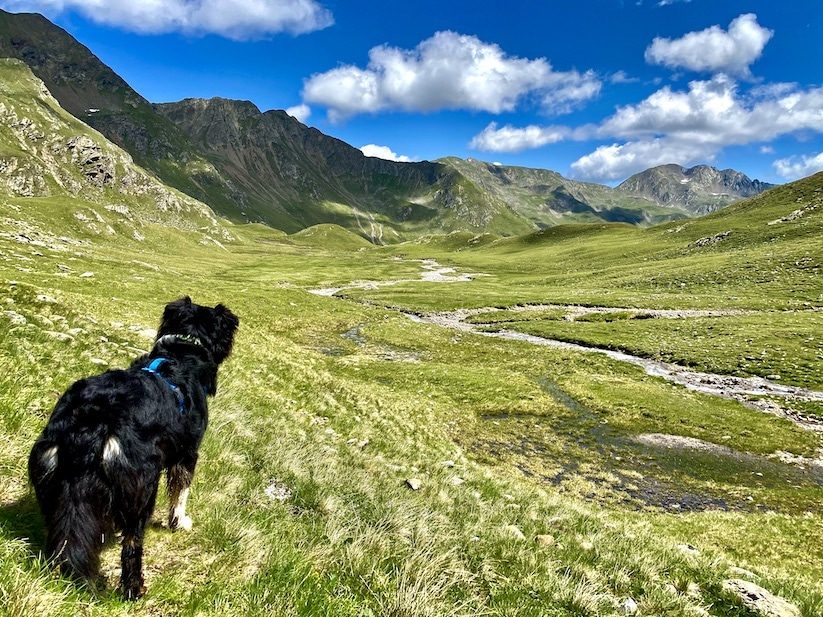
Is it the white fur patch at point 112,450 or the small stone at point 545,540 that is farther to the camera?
the small stone at point 545,540

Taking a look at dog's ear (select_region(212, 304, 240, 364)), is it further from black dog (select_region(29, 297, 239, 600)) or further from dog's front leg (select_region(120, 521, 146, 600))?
dog's front leg (select_region(120, 521, 146, 600))

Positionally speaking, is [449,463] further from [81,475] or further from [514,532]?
[81,475]

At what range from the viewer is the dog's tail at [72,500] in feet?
12.4

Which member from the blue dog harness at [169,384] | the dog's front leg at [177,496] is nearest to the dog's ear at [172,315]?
the blue dog harness at [169,384]

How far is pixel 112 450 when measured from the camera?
4117 millimetres

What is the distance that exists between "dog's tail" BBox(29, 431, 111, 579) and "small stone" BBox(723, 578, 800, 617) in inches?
347

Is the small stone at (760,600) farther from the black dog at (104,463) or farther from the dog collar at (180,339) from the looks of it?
the dog collar at (180,339)

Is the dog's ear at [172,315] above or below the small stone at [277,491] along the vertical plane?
above

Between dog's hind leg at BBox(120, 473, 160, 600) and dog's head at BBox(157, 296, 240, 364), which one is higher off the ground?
dog's head at BBox(157, 296, 240, 364)

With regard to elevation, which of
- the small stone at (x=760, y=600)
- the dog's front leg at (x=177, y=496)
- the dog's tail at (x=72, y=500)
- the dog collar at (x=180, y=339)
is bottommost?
the small stone at (x=760, y=600)

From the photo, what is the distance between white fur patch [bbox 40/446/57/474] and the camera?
392cm

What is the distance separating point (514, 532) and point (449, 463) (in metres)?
6.87

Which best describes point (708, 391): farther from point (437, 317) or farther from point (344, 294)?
point (344, 294)

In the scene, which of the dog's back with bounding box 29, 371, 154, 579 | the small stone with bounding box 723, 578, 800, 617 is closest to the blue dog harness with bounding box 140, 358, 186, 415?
the dog's back with bounding box 29, 371, 154, 579
